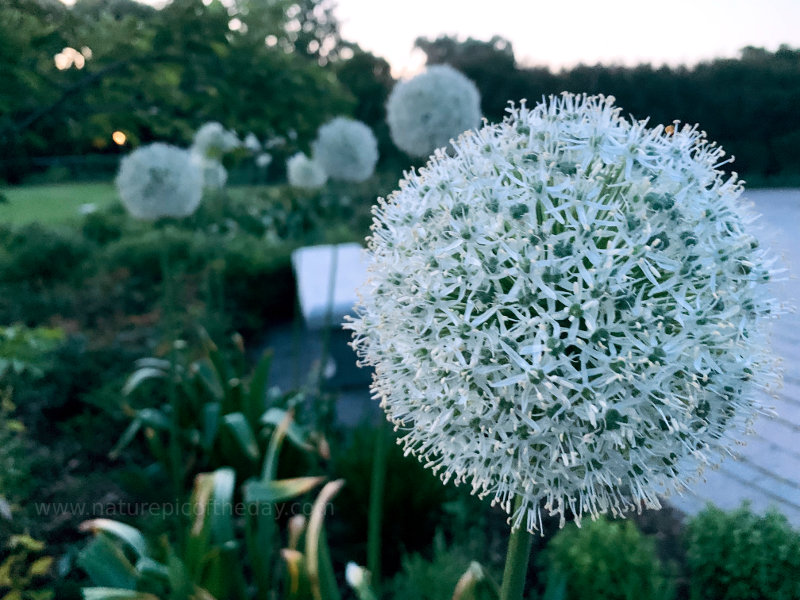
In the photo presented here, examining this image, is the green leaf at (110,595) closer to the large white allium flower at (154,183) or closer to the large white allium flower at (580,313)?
the large white allium flower at (580,313)

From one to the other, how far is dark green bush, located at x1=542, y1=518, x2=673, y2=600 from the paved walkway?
1.90ft

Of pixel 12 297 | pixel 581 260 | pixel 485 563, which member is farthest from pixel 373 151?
pixel 12 297

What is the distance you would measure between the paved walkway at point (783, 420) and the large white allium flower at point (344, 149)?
2462mm

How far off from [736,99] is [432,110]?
1728 millimetres

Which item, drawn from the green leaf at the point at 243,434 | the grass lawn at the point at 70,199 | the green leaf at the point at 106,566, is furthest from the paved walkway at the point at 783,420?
the grass lawn at the point at 70,199

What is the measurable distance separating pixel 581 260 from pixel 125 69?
2.70 m

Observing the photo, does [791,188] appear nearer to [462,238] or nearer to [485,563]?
[462,238]

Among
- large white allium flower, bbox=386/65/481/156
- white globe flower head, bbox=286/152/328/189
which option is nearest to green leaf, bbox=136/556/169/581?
large white allium flower, bbox=386/65/481/156

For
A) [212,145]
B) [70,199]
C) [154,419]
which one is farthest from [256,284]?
[70,199]

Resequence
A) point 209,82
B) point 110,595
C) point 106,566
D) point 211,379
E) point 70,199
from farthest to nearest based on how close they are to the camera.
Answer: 1. point 70,199
2. point 211,379
3. point 209,82
4. point 106,566
5. point 110,595

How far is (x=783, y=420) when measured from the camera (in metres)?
1.34

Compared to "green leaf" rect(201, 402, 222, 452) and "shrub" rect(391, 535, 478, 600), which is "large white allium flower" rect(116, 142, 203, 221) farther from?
"shrub" rect(391, 535, 478, 600)

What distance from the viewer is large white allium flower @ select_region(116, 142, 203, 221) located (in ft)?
9.48

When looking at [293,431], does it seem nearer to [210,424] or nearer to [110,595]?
[210,424]
